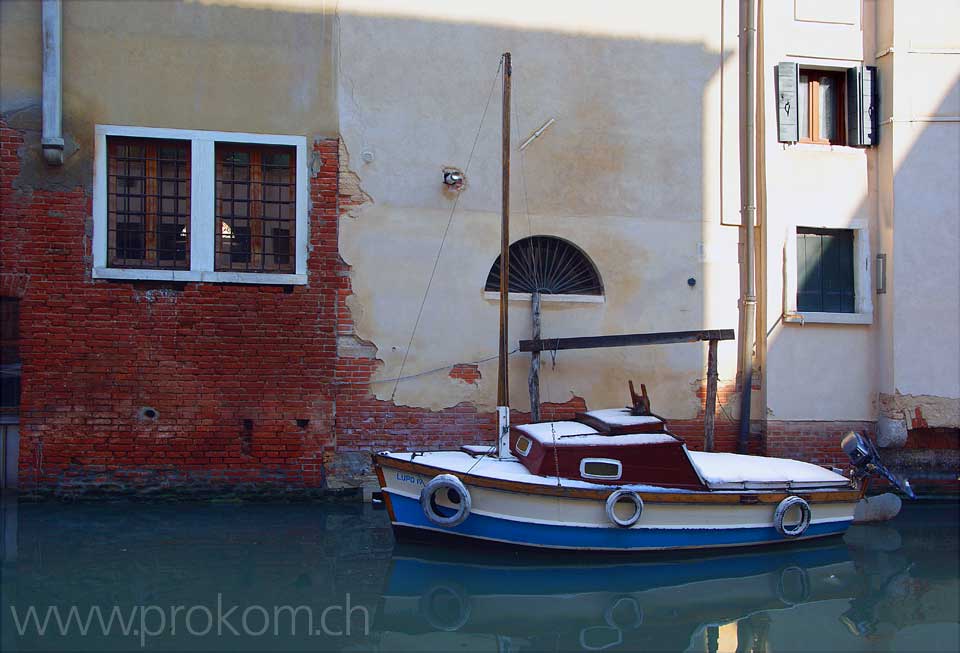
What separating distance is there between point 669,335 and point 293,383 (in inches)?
172

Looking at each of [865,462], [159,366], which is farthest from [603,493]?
[159,366]

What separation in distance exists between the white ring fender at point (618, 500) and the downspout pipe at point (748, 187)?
3465 mm

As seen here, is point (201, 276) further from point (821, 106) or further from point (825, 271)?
point (821, 106)

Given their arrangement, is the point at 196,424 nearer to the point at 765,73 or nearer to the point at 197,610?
the point at 197,610

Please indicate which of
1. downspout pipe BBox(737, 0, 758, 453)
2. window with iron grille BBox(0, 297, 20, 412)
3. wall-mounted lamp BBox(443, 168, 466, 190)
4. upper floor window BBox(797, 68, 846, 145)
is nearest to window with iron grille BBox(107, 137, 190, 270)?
window with iron grille BBox(0, 297, 20, 412)

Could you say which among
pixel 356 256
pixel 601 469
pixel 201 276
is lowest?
pixel 601 469

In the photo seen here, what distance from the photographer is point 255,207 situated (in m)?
10.1

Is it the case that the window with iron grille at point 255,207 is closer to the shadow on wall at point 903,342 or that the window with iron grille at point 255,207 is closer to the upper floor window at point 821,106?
the shadow on wall at point 903,342

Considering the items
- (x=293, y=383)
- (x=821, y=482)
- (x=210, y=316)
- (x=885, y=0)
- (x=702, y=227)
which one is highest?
(x=885, y=0)

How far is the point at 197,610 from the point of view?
634 cm

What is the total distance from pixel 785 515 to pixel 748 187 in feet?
14.5

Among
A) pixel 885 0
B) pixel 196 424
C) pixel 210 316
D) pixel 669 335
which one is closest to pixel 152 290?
pixel 210 316

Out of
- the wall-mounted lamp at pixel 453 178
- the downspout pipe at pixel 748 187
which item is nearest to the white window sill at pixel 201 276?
the wall-mounted lamp at pixel 453 178

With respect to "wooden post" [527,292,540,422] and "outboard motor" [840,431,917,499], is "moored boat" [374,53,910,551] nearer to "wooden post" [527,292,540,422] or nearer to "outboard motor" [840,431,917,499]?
"outboard motor" [840,431,917,499]
